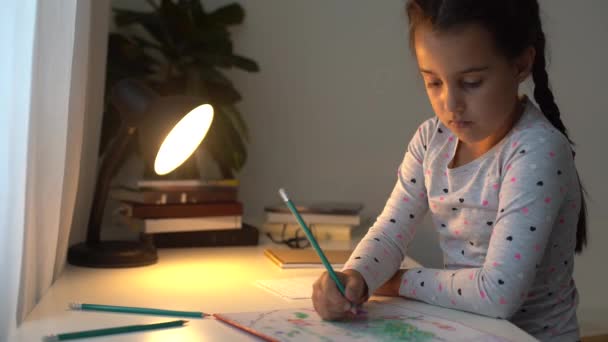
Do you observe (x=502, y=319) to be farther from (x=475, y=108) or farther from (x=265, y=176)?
(x=265, y=176)

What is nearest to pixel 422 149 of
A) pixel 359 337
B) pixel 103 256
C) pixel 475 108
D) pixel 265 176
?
pixel 475 108

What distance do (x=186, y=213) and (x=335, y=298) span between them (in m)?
0.65

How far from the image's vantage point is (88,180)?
4.87 feet

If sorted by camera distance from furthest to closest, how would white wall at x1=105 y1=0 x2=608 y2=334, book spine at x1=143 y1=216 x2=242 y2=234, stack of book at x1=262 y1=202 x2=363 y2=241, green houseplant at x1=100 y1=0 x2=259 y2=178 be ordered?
white wall at x1=105 y1=0 x2=608 y2=334, green houseplant at x1=100 y1=0 x2=259 y2=178, stack of book at x1=262 y1=202 x2=363 y2=241, book spine at x1=143 y1=216 x2=242 y2=234

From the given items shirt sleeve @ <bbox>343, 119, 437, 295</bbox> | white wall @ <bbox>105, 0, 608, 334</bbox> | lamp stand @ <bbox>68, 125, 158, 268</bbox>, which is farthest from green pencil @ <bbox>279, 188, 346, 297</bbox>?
white wall @ <bbox>105, 0, 608, 334</bbox>

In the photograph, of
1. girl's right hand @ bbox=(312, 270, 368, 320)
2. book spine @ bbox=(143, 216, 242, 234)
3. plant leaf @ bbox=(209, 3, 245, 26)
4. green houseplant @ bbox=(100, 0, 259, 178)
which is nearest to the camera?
girl's right hand @ bbox=(312, 270, 368, 320)

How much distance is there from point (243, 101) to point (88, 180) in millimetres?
582

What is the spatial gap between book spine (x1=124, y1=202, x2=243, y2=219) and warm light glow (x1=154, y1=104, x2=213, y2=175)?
0.80 feet

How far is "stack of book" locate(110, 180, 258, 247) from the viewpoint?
56.4 inches

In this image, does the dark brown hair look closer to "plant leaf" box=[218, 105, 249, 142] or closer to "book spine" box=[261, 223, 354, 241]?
"book spine" box=[261, 223, 354, 241]

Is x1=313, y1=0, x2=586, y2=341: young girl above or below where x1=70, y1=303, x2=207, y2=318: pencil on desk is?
above

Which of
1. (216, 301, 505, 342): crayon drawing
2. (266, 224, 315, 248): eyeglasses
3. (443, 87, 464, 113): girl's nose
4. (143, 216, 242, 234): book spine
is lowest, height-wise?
(216, 301, 505, 342): crayon drawing

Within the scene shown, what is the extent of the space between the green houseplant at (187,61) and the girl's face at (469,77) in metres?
0.84

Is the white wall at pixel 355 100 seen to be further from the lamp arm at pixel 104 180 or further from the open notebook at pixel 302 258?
the lamp arm at pixel 104 180
